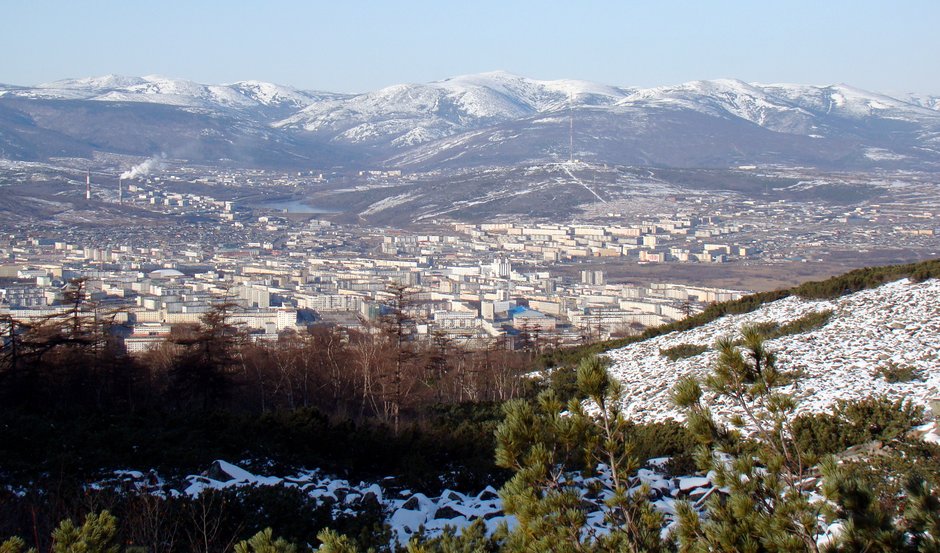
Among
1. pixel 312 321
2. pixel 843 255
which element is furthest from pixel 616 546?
pixel 843 255

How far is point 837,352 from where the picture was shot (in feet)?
31.0

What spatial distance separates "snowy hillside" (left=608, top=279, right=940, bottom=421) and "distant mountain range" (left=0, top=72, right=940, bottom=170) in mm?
81366

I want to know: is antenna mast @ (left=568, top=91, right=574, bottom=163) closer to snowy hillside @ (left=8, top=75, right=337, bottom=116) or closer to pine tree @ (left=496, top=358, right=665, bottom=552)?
snowy hillside @ (left=8, top=75, right=337, bottom=116)

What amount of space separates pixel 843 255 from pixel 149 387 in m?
33.7

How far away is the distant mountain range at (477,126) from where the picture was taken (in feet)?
326

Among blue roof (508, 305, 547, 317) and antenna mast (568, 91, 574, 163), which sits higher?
antenna mast (568, 91, 574, 163)

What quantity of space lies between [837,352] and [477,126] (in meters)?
127

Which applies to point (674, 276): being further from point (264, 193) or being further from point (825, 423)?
point (264, 193)

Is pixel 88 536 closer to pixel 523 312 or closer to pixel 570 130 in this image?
pixel 523 312

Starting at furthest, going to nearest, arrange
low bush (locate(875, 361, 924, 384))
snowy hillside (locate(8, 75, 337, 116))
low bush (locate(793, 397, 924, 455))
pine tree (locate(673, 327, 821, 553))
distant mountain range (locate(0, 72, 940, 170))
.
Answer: snowy hillside (locate(8, 75, 337, 116))
distant mountain range (locate(0, 72, 940, 170))
low bush (locate(875, 361, 924, 384))
low bush (locate(793, 397, 924, 455))
pine tree (locate(673, 327, 821, 553))

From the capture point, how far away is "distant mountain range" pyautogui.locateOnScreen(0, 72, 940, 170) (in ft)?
326

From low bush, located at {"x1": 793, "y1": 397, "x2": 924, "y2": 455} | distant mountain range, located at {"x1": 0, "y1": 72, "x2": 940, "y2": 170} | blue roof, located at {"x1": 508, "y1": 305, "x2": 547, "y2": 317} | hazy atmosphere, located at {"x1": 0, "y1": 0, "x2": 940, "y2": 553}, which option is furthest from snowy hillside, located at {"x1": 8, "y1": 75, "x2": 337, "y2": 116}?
low bush, located at {"x1": 793, "y1": 397, "x2": 924, "y2": 455}

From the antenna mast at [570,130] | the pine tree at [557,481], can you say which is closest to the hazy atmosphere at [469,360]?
the pine tree at [557,481]

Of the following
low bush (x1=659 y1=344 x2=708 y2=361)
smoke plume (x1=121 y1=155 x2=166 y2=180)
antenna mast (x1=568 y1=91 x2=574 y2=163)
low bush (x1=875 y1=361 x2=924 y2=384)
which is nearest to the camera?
low bush (x1=875 y1=361 x2=924 y2=384)
